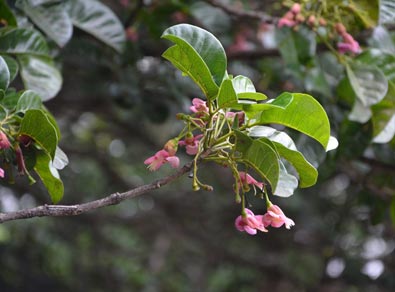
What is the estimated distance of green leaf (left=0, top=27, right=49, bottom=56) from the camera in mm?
1169

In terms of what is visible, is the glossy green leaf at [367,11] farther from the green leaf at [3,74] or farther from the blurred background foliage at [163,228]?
the green leaf at [3,74]

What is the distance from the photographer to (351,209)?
2652mm

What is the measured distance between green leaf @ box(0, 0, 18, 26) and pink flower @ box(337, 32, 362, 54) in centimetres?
68

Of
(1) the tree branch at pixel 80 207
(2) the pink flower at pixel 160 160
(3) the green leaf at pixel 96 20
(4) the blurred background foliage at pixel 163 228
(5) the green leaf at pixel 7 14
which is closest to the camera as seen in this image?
(1) the tree branch at pixel 80 207

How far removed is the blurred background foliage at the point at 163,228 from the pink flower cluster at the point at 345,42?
23.7 inches

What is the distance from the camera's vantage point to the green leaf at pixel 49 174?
99cm

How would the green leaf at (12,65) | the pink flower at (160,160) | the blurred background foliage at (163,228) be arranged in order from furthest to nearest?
the blurred background foliage at (163,228)
the green leaf at (12,65)
the pink flower at (160,160)

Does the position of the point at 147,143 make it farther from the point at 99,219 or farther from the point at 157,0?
the point at 157,0

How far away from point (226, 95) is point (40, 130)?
0.28m

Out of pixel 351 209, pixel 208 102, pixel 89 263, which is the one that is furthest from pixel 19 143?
pixel 89 263

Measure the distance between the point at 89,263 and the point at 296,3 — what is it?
2.30 meters

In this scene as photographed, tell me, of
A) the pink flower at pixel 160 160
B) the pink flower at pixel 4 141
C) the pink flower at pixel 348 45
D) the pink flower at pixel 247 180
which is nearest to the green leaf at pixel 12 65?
the pink flower at pixel 4 141

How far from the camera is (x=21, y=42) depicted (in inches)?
46.9

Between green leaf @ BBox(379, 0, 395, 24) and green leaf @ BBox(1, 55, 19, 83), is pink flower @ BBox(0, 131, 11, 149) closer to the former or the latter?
green leaf @ BBox(1, 55, 19, 83)
